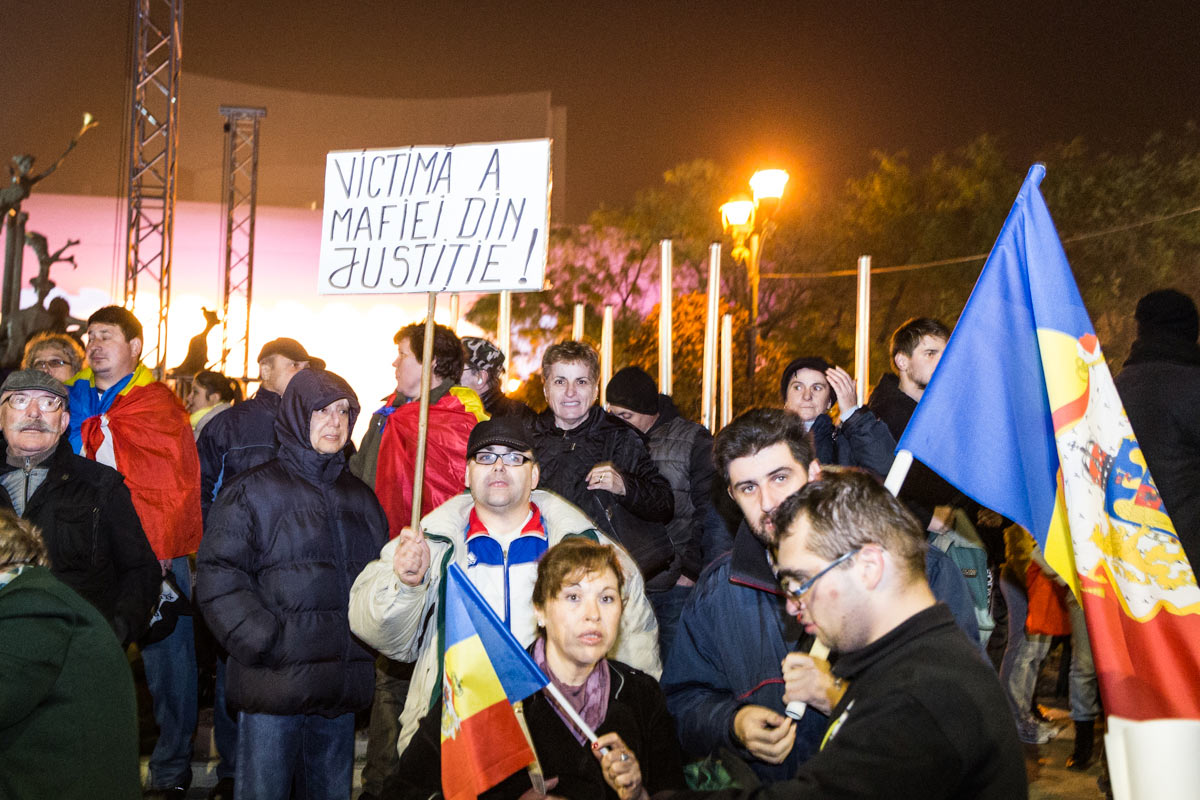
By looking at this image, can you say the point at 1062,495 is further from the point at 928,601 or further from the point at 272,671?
the point at 272,671

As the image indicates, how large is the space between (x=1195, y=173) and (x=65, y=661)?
28.4 meters

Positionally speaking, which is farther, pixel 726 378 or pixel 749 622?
pixel 726 378

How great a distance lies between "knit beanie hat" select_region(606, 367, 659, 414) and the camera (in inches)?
242

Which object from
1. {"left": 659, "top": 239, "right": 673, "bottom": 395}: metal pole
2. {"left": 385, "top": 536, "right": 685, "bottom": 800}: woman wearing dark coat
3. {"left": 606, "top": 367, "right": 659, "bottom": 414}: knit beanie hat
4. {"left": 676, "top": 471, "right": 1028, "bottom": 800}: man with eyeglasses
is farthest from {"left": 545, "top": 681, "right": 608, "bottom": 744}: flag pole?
{"left": 659, "top": 239, "right": 673, "bottom": 395}: metal pole

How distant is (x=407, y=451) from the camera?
552 cm

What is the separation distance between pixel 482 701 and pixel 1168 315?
3330mm

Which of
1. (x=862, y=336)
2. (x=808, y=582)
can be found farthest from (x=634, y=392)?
(x=808, y=582)

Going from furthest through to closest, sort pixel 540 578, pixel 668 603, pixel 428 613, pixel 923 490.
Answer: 1. pixel 668 603
2. pixel 923 490
3. pixel 428 613
4. pixel 540 578

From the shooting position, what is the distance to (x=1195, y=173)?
26.2 meters

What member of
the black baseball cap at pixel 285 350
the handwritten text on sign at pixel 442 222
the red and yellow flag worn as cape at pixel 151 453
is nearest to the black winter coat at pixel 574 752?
the handwritten text on sign at pixel 442 222

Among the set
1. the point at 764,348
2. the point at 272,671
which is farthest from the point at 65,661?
the point at 764,348

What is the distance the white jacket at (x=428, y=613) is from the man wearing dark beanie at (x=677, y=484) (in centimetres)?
145

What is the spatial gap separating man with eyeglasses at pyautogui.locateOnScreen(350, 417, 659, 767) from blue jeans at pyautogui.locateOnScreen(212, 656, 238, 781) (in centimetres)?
219

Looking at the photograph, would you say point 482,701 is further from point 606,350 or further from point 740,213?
point 740,213
